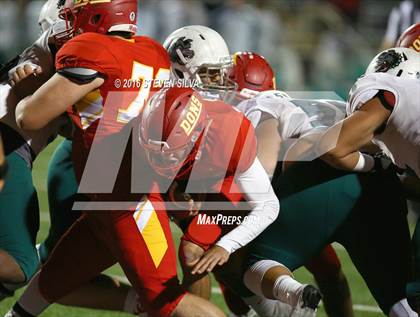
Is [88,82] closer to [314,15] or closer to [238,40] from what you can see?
[238,40]

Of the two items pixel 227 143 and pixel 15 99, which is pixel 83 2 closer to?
pixel 15 99

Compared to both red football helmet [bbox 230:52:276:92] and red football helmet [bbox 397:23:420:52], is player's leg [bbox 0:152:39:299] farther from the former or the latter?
red football helmet [bbox 397:23:420:52]

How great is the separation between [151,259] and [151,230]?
12cm

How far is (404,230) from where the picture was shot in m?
3.72

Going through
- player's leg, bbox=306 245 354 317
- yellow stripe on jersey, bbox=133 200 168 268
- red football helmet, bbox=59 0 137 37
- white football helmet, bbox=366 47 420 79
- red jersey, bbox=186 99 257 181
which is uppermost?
red football helmet, bbox=59 0 137 37

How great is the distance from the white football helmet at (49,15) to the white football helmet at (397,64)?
145cm

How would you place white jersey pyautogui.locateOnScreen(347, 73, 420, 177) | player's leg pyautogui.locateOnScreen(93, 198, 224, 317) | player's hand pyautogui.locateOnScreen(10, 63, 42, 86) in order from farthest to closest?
player's hand pyautogui.locateOnScreen(10, 63, 42, 86) < white jersey pyautogui.locateOnScreen(347, 73, 420, 177) < player's leg pyautogui.locateOnScreen(93, 198, 224, 317)

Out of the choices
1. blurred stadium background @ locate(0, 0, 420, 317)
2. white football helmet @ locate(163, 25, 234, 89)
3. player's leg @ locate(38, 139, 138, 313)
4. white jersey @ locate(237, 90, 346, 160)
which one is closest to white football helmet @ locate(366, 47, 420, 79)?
white jersey @ locate(237, 90, 346, 160)

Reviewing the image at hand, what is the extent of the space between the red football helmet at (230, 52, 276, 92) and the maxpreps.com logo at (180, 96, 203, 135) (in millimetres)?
1235

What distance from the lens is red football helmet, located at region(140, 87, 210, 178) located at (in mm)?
3354

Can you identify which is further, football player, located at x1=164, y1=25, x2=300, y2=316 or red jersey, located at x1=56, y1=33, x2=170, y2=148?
football player, located at x1=164, y1=25, x2=300, y2=316

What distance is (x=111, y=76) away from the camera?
3473 mm

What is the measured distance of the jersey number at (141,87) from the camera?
140 inches

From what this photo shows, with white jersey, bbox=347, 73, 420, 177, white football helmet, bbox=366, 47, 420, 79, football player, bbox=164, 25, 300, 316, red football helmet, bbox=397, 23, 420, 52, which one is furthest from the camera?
red football helmet, bbox=397, 23, 420, 52
